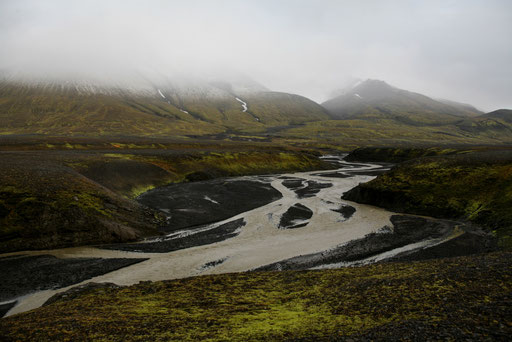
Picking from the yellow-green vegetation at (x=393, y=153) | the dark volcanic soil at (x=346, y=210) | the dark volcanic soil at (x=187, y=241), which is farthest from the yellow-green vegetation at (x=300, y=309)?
the yellow-green vegetation at (x=393, y=153)

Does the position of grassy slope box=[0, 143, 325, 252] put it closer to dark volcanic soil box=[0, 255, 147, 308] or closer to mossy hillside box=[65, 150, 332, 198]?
mossy hillside box=[65, 150, 332, 198]

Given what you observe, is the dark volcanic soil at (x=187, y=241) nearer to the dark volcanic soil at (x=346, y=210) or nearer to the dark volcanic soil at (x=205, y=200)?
the dark volcanic soil at (x=205, y=200)

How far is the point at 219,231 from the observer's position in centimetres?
3872

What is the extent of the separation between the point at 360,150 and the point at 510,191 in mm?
119801

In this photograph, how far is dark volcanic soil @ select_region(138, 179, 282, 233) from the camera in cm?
4444

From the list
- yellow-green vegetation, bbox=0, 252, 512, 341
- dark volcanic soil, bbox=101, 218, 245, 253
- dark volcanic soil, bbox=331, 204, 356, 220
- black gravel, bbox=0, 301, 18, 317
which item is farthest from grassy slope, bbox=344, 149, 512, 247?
black gravel, bbox=0, 301, 18, 317

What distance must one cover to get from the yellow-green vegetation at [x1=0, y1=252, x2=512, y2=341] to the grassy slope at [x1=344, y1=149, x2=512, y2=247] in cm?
2396

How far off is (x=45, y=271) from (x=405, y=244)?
36.3m

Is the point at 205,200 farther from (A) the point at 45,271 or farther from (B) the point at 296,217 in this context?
(A) the point at 45,271

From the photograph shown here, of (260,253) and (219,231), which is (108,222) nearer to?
(219,231)

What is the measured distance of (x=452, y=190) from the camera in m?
47.4

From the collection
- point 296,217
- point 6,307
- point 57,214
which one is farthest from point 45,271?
point 296,217

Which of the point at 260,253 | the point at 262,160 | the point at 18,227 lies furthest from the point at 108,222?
the point at 262,160

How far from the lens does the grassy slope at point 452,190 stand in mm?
39406
